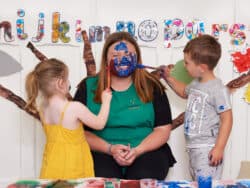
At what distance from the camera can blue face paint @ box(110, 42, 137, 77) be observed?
2180mm

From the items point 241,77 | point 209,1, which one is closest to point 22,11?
point 209,1

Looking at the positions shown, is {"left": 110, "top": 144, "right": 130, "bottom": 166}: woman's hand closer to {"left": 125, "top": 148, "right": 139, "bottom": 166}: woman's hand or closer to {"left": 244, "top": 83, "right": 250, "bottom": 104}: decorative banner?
{"left": 125, "top": 148, "right": 139, "bottom": 166}: woman's hand

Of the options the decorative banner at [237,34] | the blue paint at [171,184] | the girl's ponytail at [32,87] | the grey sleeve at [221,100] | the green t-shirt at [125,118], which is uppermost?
the decorative banner at [237,34]

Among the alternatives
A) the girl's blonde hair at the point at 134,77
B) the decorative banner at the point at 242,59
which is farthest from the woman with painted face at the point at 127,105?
the decorative banner at the point at 242,59

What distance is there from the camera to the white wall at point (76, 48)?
2.51m

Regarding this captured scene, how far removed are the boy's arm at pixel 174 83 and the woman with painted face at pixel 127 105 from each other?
100 mm

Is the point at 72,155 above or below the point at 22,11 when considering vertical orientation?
below

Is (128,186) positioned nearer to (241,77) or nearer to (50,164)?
(50,164)

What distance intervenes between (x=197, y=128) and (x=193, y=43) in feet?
1.33

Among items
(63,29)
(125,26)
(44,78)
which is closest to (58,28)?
(63,29)

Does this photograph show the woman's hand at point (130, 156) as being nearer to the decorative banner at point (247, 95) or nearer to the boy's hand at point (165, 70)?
the boy's hand at point (165, 70)

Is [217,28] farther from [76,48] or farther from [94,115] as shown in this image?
[94,115]

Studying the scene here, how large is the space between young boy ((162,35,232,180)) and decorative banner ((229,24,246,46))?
460 mm

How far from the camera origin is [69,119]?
6.45 ft
